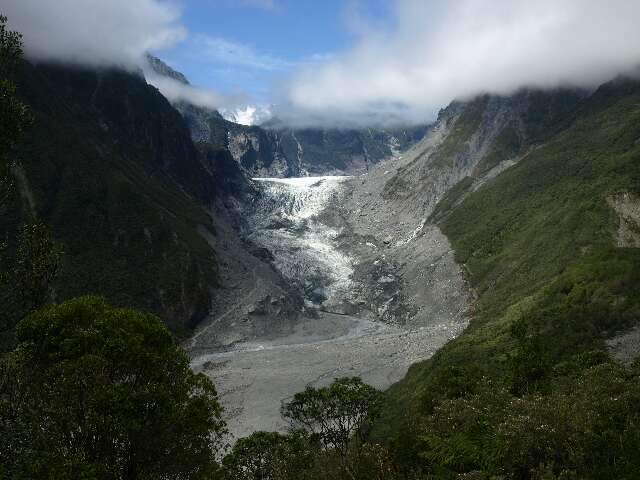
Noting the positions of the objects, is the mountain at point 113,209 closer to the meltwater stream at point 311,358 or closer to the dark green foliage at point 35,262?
the meltwater stream at point 311,358

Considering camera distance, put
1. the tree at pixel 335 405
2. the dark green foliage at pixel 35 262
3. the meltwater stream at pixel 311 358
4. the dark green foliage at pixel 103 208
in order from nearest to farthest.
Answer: the dark green foliage at pixel 35 262
the tree at pixel 335 405
the meltwater stream at pixel 311 358
the dark green foliage at pixel 103 208

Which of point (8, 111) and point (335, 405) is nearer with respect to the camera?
point (8, 111)

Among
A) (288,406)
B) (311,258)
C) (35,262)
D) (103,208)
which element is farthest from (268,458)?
(311,258)

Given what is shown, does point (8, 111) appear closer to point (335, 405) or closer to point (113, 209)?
point (335, 405)

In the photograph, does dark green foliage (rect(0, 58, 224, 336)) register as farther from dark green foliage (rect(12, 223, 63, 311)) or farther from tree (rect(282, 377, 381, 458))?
dark green foliage (rect(12, 223, 63, 311))

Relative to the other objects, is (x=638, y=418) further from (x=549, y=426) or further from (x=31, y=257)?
(x=31, y=257)

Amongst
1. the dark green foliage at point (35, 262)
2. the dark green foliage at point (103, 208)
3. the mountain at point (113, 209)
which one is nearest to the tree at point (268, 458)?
the dark green foliage at point (35, 262)
